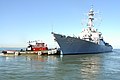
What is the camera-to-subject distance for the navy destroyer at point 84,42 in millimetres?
77625

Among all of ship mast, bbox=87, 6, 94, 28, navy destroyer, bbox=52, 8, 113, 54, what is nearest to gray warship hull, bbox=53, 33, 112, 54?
navy destroyer, bbox=52, 8, 113, 54

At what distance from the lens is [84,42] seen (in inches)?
3314

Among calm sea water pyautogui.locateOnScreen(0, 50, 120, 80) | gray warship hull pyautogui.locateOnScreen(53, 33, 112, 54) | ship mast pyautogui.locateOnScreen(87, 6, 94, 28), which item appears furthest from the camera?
ship mast pyautogui.locateOnScreen(87, 6, 94, 28)

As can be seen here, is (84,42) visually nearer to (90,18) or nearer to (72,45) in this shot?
(72,45)

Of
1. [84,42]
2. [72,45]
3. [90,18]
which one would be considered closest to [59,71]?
[72,45]

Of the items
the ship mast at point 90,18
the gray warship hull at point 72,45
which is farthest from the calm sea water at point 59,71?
the ship mast at point 90,18

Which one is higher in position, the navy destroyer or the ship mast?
the ship mast

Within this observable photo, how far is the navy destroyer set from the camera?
255 feet

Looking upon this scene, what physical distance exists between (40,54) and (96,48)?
91.4 ft

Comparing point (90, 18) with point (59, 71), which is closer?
point (59, 71)

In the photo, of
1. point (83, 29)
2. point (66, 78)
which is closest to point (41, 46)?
point (83, 29)

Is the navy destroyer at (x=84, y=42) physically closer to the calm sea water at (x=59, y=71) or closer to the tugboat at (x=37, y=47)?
the tugboat at (x=37, y=47)

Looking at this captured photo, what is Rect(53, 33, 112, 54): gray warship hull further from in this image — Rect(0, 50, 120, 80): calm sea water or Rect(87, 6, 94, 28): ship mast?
Rect(0, 50, 120, 80): calm sea water

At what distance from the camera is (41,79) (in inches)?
1131
